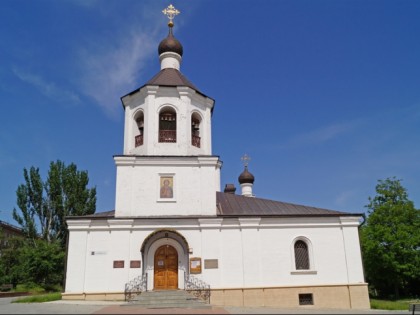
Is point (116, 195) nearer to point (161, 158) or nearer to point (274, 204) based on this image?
point (161, 158)

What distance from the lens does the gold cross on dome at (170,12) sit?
20203mm

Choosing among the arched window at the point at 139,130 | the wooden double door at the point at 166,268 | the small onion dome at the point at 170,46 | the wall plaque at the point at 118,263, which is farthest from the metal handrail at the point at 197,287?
the small onion dome at the point at 170,46

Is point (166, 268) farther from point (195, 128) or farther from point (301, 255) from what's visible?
point (195, 128)

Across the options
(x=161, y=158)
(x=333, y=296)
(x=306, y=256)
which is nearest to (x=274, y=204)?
(x=306, y=256)

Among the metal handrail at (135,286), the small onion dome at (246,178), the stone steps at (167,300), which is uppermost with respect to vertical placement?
the small onion dome at (246,178)

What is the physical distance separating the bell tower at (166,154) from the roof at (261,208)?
1.21m

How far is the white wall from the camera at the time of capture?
1480 centimetres

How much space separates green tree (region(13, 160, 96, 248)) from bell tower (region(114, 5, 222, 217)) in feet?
49.7

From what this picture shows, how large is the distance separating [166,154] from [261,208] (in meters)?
4.92

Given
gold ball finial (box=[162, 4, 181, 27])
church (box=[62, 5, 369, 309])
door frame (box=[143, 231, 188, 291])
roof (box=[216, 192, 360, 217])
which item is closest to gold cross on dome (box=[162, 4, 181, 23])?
gold ball finial (box=[162, 4, 181, 27])

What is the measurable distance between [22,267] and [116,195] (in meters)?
15.2

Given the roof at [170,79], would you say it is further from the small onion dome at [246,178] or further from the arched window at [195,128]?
the small onion dome at [246,178]

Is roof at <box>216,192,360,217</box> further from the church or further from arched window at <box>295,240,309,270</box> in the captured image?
arched window at <box>295,240,309,270</box>

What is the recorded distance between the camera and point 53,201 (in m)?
29.8
